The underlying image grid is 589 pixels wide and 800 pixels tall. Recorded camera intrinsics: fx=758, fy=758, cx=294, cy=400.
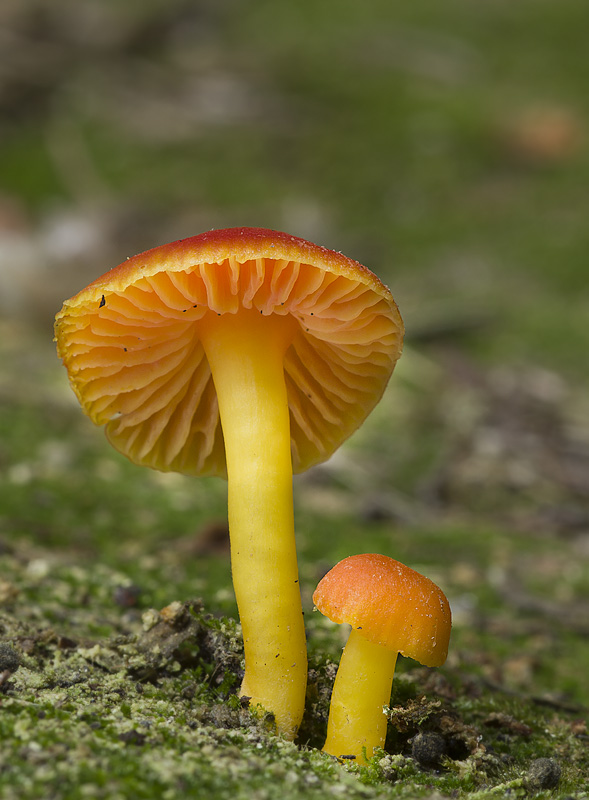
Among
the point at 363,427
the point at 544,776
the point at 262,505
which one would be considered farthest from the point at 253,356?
the point at 363,427

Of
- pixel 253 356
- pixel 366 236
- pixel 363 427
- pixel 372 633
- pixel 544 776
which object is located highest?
pixel 366 236

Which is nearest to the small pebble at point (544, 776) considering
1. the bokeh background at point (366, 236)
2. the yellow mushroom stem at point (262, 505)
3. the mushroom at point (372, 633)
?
the mushroom at point (372, 633)

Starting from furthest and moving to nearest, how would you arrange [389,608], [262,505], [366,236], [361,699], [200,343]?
[366,236] < [200,343] < [262,505] < [361,699] < [389,608]

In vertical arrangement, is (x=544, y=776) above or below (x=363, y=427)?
below

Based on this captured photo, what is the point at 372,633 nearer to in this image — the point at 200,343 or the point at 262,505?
the point at 262,505

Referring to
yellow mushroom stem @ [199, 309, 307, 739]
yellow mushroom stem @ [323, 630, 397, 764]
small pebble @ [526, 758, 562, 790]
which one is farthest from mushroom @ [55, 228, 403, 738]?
small pebble @ [526, 758, 562, 790]

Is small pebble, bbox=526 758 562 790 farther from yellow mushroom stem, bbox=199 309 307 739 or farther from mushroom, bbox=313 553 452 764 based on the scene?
yellow mushroom stem, bbox=199 309 307 739

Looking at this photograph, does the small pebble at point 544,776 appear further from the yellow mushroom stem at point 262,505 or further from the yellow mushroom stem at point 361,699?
the yellow mushroom stem at point 262,505
